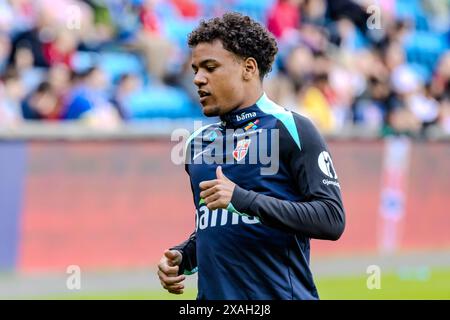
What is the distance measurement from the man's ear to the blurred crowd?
24.9ft

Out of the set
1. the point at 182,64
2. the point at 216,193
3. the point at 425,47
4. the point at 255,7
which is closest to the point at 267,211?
the point at 216,193

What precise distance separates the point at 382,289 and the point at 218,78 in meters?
8.21

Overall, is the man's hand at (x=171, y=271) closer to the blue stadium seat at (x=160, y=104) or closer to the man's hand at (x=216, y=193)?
the man's hand at (x=216, y=193)

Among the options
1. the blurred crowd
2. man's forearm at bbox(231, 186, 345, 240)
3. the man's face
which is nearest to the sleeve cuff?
man's forearm at bbox(231, 186, 345, 240)

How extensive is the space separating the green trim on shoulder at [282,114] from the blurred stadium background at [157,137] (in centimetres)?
655

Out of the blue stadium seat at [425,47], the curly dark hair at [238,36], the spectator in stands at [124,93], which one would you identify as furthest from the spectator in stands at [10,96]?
the blue stadium seat at [425,47]

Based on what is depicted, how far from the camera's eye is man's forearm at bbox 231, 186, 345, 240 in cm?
521

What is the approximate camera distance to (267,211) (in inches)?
205

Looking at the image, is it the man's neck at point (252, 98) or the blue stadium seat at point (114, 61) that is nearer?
the man's neck at point (252, 98)

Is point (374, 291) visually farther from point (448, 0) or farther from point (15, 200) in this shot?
point (448, 0)

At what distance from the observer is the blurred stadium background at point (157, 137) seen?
12.7 m

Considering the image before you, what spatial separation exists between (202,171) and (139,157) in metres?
7.94

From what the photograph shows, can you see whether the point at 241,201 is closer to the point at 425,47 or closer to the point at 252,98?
the point at 252,98

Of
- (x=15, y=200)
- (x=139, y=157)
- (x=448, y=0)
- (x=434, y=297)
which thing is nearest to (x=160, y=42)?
(x=139, y=157)
